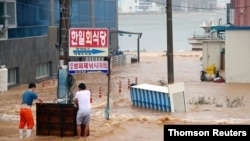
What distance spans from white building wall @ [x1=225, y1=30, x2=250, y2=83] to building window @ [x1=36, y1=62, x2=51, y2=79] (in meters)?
13.4

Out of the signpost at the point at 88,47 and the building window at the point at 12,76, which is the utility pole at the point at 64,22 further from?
the building window at the point at 12,76

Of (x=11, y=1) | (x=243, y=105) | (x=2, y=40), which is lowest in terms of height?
(x=243, y=105)

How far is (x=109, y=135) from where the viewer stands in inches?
657

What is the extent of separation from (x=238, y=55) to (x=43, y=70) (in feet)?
47.5

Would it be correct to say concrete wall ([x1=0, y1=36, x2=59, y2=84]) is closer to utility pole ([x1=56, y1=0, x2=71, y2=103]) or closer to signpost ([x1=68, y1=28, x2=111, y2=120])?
utility pole ([x1=56, y1=0, x2=71, y2=103])

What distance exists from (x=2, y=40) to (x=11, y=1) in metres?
2.89

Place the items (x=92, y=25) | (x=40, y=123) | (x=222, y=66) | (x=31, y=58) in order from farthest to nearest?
(x=92, y=25) < (x=222, y=66) < (x=31, y=58) < (x=40, y=123)

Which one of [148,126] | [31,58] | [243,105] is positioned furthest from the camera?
[31,58]

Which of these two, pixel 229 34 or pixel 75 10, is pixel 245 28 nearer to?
pixel 229 34

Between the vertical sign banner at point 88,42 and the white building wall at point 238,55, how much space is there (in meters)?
21.1

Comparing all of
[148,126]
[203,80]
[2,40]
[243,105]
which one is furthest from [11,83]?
[148,126]

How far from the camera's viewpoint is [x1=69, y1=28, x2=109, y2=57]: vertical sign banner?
16906 millimetres

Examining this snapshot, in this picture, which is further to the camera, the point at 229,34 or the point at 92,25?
the point at 92,25

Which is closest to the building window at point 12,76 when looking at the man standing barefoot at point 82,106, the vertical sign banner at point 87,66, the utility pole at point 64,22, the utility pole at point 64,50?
the utility pole at point 64,50
